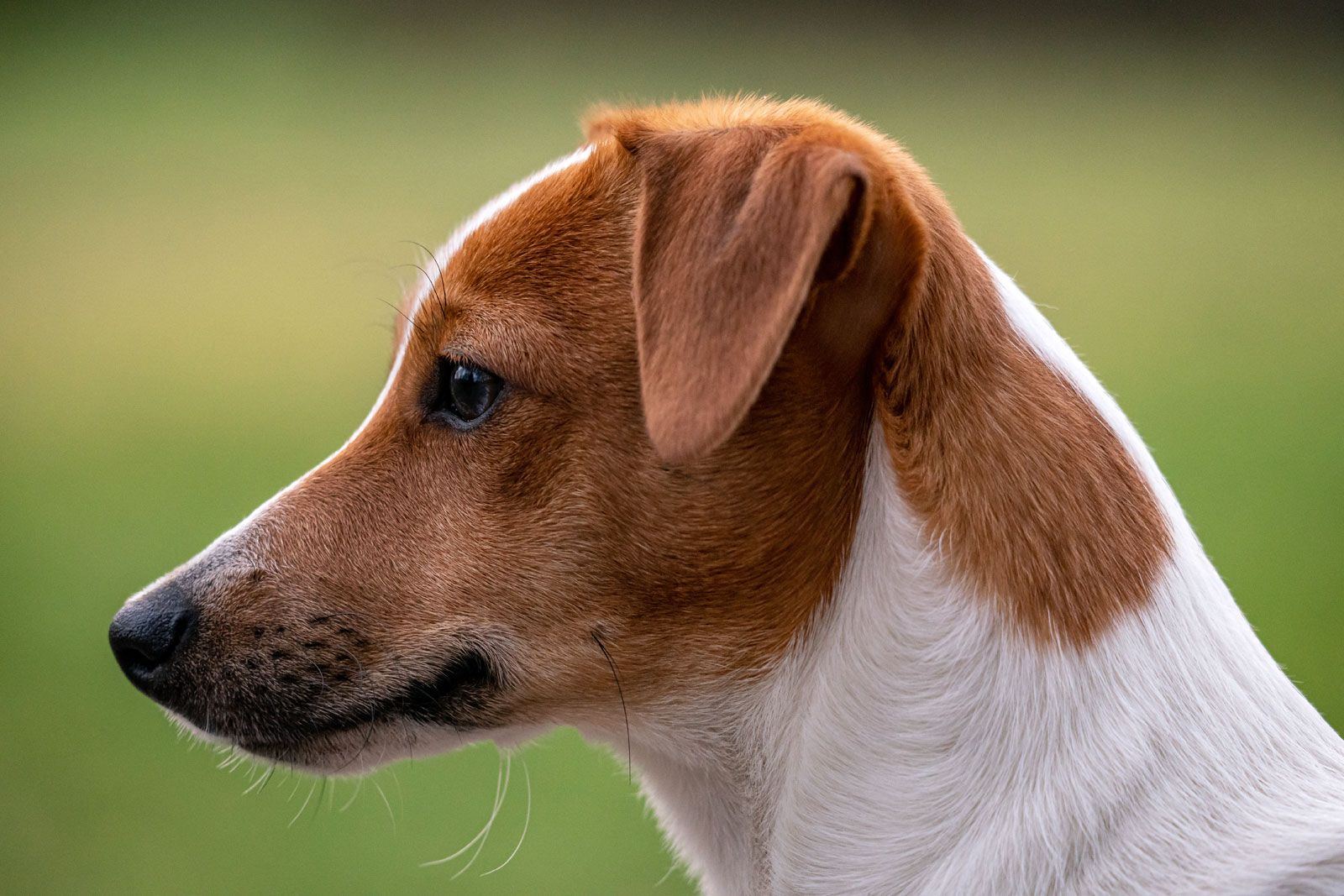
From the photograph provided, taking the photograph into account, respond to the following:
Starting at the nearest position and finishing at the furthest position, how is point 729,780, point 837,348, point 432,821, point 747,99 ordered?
point 837,348, point 729,780, point 747,99, point 432,821

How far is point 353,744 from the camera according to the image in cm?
212

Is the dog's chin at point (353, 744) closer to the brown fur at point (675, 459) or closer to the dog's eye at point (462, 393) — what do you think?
the brown fur at point (675, 459)

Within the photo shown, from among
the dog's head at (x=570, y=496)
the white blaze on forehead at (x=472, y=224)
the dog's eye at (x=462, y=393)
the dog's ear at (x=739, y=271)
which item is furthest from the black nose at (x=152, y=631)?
the dog's ear at (x=739, y=271)

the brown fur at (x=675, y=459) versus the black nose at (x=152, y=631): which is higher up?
the brown fur at (x=675, y=459)

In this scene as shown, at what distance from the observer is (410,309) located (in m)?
2.27

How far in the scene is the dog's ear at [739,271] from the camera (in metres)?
1.67

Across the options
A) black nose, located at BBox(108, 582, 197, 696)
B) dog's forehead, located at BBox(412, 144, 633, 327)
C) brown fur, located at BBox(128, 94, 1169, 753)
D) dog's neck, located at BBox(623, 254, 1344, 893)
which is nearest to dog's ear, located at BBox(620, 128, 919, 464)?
brown fur, located at BBox(128, 94, 1169, 753)

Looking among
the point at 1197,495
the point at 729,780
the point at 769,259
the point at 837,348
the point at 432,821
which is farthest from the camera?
the point at 1197,495

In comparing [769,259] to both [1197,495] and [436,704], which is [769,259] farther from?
[1197,495]

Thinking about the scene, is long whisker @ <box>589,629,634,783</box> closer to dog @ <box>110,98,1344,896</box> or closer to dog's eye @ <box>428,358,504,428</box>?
dog @ <box>110,98,1344,896</box>

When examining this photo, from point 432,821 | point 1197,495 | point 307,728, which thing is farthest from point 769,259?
point 1197,495

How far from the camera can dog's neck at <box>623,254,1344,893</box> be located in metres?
1.73

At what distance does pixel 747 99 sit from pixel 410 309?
0.72 m

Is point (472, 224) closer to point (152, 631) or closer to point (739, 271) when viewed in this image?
point (739, 271)
